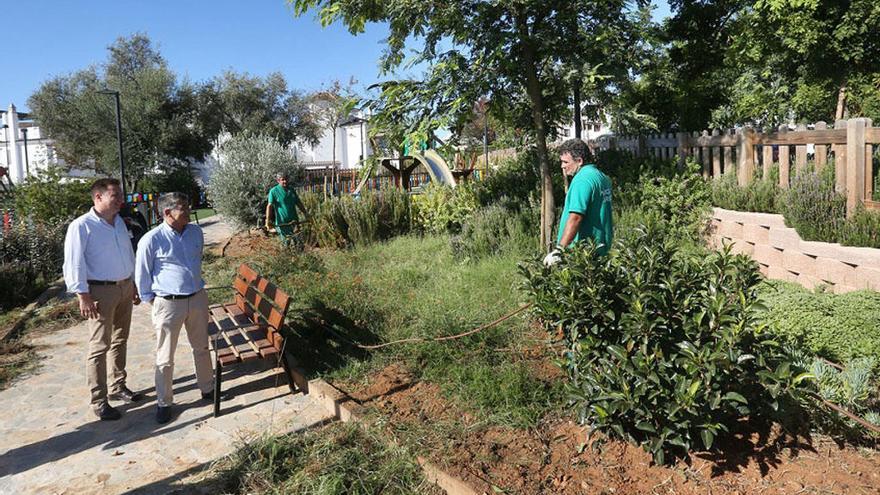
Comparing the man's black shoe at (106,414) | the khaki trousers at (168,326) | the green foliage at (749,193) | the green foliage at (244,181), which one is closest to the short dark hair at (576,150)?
the khaki trousers at (168,326)

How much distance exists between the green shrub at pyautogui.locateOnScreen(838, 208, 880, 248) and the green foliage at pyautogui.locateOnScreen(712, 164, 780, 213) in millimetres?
1074

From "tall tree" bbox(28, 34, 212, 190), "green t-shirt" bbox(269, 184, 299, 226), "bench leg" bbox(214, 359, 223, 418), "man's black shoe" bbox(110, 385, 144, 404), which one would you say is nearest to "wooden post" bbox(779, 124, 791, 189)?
"bench leg" bbox(214, 359, 223, 418)

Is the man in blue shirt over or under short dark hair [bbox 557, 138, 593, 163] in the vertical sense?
under

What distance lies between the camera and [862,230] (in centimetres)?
525

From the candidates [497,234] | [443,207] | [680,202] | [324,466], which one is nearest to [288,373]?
[324,466]

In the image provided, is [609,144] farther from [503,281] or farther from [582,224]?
[582,224]

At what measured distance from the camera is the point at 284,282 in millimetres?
7570

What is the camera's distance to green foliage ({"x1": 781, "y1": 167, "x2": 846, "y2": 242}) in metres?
5.56

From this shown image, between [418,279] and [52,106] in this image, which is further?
[52,106]

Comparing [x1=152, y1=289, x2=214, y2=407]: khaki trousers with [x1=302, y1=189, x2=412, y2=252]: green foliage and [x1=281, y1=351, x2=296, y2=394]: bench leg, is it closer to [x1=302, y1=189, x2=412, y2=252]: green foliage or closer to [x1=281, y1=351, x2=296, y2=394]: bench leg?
[x1=281, y1=351, x2=296, y2=394]: bench leg

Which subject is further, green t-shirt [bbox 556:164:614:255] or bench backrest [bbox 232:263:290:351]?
bench backrest [bbox 232:263:290:351]

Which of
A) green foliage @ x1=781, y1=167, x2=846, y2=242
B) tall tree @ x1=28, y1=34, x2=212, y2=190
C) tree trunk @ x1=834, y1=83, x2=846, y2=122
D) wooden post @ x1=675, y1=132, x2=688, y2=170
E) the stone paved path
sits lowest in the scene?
the stone paved path

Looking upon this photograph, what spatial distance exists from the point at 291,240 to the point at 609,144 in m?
5.75

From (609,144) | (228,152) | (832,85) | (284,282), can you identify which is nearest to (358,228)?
(284,282)
